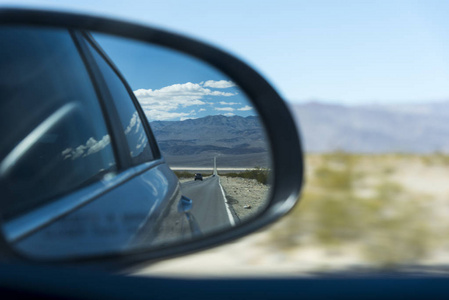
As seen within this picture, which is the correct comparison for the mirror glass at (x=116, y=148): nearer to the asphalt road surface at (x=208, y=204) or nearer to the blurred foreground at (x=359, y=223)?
the asphalt road surface at (x=208, y=204)

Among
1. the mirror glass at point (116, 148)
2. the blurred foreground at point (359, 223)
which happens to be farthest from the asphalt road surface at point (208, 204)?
the blurred foreground at point (359, 223)

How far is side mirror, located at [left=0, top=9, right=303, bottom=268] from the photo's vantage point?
5.21 ft

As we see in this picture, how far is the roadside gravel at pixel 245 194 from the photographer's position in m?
2.15

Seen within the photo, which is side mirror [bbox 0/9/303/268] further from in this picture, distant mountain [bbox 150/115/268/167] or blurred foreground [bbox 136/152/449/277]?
blurred foreground [bbox 136/152/449/277]

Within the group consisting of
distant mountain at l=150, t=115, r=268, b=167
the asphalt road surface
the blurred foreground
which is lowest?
the blurred foreground

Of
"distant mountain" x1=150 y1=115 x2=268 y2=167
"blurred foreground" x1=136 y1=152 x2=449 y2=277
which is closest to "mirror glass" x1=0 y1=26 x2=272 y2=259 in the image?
"distant mountain" x1=150 y1=115 x2=268 y2=167

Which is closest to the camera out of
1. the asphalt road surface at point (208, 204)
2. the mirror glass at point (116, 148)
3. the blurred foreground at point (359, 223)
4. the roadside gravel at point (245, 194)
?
the mirror glass at point (116, 148)

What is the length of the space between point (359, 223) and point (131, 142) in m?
2.95

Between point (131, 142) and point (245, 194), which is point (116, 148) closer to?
point (131, 142)

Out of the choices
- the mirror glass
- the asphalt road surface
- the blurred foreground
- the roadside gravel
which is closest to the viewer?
the mirror glass

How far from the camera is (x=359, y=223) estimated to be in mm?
4902


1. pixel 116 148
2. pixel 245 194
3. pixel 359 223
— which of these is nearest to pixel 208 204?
pixel 245 194

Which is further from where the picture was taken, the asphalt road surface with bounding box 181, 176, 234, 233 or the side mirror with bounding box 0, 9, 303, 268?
the asphalt road surface with bounding box 181, 176, 234, 233

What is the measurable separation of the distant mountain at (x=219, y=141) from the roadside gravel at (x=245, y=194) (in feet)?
0.27
